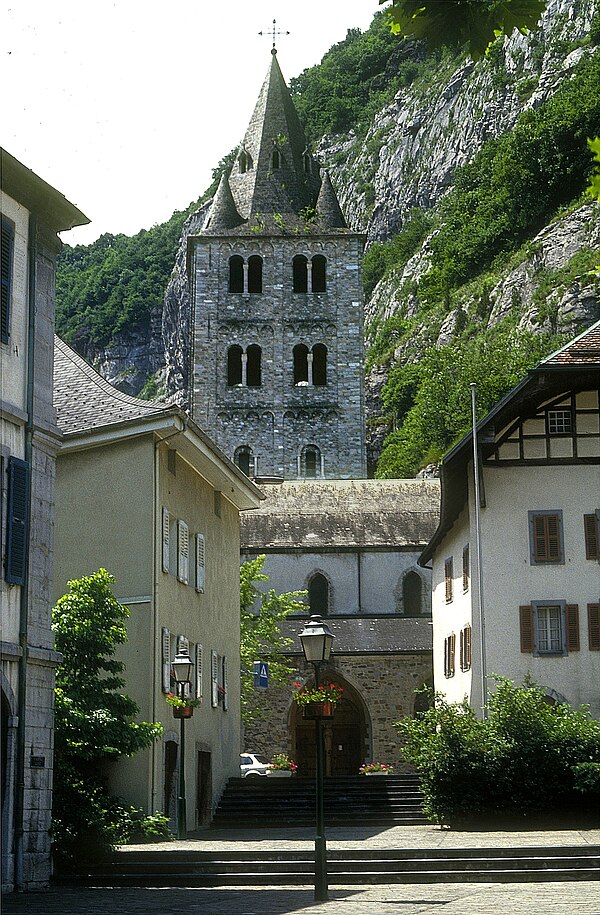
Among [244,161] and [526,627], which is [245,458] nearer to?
[244,161]

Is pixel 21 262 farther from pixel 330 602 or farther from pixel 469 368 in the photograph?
pixel 469 368

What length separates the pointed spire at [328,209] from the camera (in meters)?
76.5

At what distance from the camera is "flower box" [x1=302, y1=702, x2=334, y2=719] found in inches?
650

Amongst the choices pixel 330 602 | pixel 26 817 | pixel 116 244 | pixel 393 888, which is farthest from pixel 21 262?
pixel 116 244

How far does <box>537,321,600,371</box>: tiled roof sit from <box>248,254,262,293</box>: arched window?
143 ft

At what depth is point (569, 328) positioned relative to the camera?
75625 mm

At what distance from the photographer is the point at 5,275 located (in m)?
16.8

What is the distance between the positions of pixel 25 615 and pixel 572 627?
18.8m

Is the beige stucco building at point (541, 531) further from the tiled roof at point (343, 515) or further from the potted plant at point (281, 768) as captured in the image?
the tiled roof at point (343, 515)

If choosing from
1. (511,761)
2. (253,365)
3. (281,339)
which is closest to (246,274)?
(281,339)

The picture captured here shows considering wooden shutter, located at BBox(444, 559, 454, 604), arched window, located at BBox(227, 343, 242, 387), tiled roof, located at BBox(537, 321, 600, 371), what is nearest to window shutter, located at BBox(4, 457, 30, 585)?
tiled roof, located at BBox(537, 321, 600, 371)

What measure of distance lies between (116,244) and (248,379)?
89.8m

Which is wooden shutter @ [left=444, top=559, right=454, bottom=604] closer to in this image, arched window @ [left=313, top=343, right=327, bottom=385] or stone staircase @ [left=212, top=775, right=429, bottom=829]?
stone staircase @ [left=212, top=775, right=429, bottom=829]

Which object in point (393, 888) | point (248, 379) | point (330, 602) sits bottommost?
point (393, 888)
